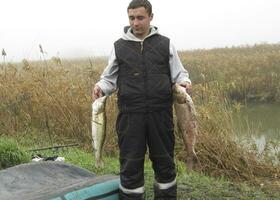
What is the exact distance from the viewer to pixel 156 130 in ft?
12.0

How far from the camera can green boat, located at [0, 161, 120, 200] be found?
3.63 m

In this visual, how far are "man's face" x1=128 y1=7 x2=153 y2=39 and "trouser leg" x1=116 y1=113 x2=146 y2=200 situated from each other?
2.25 ft

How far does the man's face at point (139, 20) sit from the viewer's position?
11.8 ft

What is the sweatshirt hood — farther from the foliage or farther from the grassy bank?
the foliage

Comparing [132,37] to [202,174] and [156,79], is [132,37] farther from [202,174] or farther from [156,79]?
[202,174]

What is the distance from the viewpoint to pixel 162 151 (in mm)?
3752

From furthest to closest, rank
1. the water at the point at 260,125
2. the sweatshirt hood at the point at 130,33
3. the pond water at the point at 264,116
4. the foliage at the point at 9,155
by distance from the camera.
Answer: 1. the pond water at the point at 264,116
2. the water at the point at 260,125
3. the foliage at the point at 9,155
4. the sweatshirt hood at the point at 130,33

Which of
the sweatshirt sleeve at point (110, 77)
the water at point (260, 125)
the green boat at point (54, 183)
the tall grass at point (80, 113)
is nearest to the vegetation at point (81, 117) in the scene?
the tall grass at point (80, 113)

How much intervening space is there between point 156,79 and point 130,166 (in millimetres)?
746

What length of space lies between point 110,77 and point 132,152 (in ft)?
2.13

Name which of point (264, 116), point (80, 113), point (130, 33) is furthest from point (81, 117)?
point (264, 116)

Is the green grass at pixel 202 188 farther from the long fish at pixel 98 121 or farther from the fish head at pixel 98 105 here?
the fish head at pixel 98 105

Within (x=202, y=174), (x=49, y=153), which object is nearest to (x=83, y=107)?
(x=49, y=153)

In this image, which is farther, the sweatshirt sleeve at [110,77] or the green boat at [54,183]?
the sweatshirt sleeve at [110,77]
